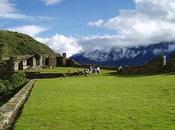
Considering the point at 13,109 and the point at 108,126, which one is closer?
the point at 108,126

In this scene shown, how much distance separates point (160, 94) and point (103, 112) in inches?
355

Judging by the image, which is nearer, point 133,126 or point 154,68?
point 133,126

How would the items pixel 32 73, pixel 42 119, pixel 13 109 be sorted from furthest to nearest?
1. pixel 32 73
2. pixel 13 109
3. pixel 42 119

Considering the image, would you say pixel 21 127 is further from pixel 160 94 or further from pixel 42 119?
pixel 160 94

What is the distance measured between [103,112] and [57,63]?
7178cm

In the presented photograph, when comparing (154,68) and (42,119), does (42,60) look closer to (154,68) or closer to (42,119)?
(154,68)

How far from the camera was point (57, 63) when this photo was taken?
304 feet

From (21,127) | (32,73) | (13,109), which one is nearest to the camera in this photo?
(21,127)

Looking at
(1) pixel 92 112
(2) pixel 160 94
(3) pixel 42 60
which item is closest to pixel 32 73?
(3) pixel 42 60

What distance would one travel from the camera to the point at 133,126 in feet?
57.4

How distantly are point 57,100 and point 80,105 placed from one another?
3.22m

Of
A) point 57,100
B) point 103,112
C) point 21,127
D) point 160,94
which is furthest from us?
point 160,94

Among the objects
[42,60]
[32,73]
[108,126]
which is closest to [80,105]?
[108,126]

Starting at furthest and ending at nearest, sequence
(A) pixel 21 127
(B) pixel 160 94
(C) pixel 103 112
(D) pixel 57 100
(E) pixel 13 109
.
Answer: (B) pixel 160 94 < (D) pixel 57 100 < (E) pixel 13 109 < (C) pixel 103 112 < (A) pixel 21 127
